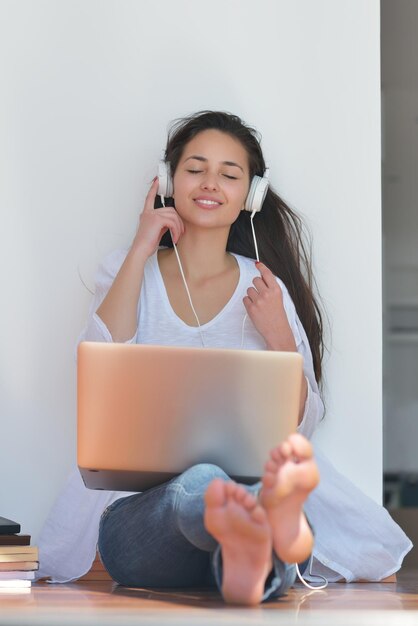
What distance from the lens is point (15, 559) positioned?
2434 mm

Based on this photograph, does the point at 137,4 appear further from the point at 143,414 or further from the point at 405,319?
the point at 143,414

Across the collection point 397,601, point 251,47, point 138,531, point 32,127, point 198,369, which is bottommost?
point 397,601

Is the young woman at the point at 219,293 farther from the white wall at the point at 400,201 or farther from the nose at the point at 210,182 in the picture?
the white wall at the point at 400,201

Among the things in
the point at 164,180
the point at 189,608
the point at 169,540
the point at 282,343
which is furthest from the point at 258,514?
the point at 164,180

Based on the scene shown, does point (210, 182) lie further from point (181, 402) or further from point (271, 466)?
point (271, 466)

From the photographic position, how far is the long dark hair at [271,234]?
2.91 m

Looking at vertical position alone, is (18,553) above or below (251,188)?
below

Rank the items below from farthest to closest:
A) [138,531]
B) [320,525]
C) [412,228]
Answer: [412,228] → [320,525] → [138,531]

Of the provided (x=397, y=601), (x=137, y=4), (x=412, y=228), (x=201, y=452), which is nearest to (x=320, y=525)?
(x=397, y=601)

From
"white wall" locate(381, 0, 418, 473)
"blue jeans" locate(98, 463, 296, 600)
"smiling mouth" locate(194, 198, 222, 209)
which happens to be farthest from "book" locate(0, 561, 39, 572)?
"white wall" locate(381, 0, 418, 473)

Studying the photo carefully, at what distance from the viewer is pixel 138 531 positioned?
2.23 m

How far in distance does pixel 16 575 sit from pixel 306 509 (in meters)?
0.73

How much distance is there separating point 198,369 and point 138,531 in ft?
1.40

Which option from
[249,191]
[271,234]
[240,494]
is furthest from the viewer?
[271,234]
